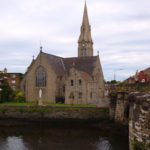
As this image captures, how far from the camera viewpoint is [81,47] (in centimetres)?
8456

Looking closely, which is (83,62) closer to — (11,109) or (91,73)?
(91,73)

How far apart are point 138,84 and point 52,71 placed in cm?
3508

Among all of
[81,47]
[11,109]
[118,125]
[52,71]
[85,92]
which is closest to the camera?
[118,125]

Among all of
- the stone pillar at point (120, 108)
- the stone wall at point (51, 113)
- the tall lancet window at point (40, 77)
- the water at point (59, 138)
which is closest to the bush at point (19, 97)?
the tall lancet window at point (40, 77)

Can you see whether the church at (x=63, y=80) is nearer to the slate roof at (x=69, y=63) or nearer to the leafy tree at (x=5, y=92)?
the slate roof at (x=69, y=63)

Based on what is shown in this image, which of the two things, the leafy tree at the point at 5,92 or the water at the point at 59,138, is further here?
the leafy tree at the point at 5,92

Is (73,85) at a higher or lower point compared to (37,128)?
higher

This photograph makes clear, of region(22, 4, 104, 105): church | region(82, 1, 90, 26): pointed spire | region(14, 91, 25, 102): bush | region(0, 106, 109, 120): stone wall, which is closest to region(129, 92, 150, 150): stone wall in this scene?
region(0, 106, 109, 120): stone wall

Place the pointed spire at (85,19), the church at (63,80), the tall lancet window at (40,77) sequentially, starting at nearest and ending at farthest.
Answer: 1. the church at (63,80)
2. the tall lancet window at (40,77)
3. the pointed spire at (85,19)

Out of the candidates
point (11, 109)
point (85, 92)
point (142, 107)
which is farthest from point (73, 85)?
point (142, 107)

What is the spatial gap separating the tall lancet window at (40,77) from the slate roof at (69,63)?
2341 millimetres

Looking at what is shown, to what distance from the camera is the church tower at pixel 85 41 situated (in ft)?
277

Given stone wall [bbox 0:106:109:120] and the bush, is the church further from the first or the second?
stone wall [bbox 0:106:109:120]

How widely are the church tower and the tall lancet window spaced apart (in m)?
22.5
